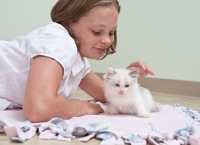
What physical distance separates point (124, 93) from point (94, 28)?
0.30m

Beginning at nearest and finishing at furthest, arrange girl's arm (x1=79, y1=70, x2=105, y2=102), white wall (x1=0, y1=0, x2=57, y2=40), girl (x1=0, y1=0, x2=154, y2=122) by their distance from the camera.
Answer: girl (x1=0, y1=0, x2=154, y2=122), girl's arm (x1=79, y1=70, x2=105, y2=102), white wall (x1=0, y1=0, x2=57, y2=40)

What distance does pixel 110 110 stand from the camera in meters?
1.23

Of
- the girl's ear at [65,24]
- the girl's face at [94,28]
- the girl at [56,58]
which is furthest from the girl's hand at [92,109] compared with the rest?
the girl's ear at [65,24]

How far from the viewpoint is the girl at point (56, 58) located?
0.93 metres

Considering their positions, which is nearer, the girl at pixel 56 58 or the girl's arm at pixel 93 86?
the girl at pixel 56 58

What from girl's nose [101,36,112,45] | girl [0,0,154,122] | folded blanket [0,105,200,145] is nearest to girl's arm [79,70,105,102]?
girl [0,0,154,122]

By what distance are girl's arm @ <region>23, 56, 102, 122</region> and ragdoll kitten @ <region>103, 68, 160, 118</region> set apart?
0.30 m

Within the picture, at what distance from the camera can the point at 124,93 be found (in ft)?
3.95

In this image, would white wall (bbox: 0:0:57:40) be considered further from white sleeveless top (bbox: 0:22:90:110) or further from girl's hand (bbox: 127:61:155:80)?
girl's hand (bbox: 127:61:155:80)

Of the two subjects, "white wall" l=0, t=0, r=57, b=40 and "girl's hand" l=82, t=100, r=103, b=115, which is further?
"white wall" l=0, t=0, r=57, b=40

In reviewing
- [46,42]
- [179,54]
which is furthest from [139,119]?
[179,54]

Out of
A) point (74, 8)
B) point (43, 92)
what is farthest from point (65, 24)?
point (43, 92)

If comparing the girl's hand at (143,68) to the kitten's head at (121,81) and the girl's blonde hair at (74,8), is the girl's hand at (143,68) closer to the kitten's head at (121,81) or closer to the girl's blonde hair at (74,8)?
the kitten's head at (121,81)

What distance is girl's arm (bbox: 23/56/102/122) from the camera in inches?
35.8
